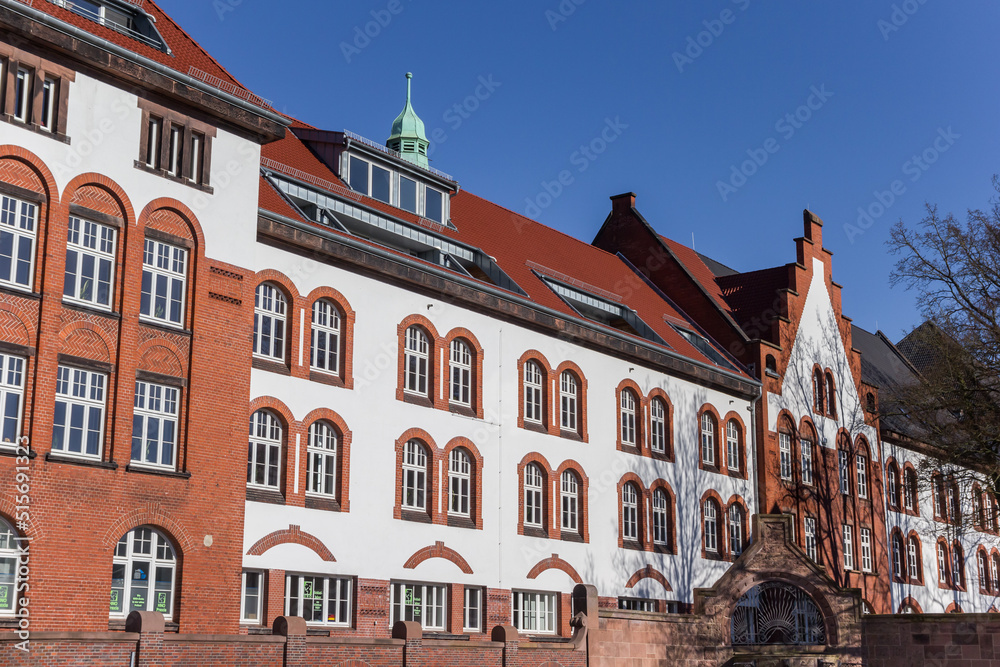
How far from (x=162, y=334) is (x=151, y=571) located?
431 cm

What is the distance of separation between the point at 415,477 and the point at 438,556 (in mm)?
1896

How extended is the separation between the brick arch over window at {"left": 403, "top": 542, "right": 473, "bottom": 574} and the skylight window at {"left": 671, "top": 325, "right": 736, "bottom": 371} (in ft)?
49.2

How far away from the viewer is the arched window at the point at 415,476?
27.1 meters

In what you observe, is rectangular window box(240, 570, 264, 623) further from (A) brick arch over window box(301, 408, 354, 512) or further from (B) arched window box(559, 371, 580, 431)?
(B) arched window box(559, 371, 580, 431)

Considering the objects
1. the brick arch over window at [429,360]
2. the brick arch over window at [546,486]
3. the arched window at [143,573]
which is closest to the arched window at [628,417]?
the brick arch over window at [546,486]

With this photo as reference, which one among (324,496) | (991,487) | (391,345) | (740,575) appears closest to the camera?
(324,496)

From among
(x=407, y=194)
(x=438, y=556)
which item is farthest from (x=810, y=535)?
(x=407, y=194)

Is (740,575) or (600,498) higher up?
A: (600,498)

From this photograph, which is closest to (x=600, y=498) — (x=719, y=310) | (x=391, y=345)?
(x=391, y=345)

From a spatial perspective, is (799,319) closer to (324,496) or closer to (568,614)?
(568,614)

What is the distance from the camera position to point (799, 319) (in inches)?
1703

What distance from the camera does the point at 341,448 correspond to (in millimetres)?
25422

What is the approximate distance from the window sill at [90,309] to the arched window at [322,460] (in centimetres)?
→ 541

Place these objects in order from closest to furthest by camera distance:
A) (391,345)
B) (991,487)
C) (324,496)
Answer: (324,496), (391,345), (991,487)
